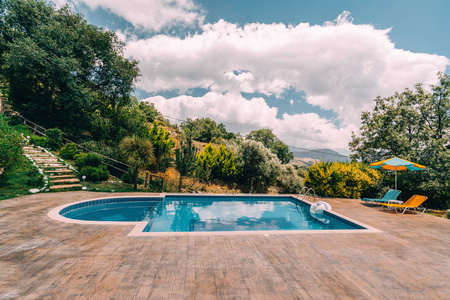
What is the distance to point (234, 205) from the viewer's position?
10.4 meters

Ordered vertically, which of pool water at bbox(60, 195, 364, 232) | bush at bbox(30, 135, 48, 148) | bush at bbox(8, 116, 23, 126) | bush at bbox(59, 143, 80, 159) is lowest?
pool water at bbox(60, 195, 364, 232)

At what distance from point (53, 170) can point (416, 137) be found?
21608mm

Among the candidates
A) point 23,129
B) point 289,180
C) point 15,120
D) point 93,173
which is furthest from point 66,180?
point 289,180

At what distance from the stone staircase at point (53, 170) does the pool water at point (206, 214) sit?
9.61ft

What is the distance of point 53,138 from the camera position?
521 inches

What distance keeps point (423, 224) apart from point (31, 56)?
22.2m

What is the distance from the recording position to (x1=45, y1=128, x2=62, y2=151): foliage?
43.1ft

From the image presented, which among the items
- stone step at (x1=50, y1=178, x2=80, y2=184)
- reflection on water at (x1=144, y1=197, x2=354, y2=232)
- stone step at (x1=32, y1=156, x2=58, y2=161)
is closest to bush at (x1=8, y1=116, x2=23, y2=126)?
stone step at (x1=32, y1=156, x2=58, y2=161)

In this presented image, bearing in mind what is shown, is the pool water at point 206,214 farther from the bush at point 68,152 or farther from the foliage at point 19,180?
the bush at point 68,152

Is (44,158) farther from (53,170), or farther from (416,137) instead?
(416,137)

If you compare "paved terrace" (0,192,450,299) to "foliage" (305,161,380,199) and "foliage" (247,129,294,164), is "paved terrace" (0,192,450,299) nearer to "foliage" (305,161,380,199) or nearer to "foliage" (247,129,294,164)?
"foliage" (305,161,380,199)

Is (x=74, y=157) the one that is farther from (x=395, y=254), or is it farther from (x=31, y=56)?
(x=395, y=254)

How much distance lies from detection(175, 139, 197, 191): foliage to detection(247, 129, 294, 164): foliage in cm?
3426

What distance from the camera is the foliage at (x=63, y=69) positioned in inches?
552
